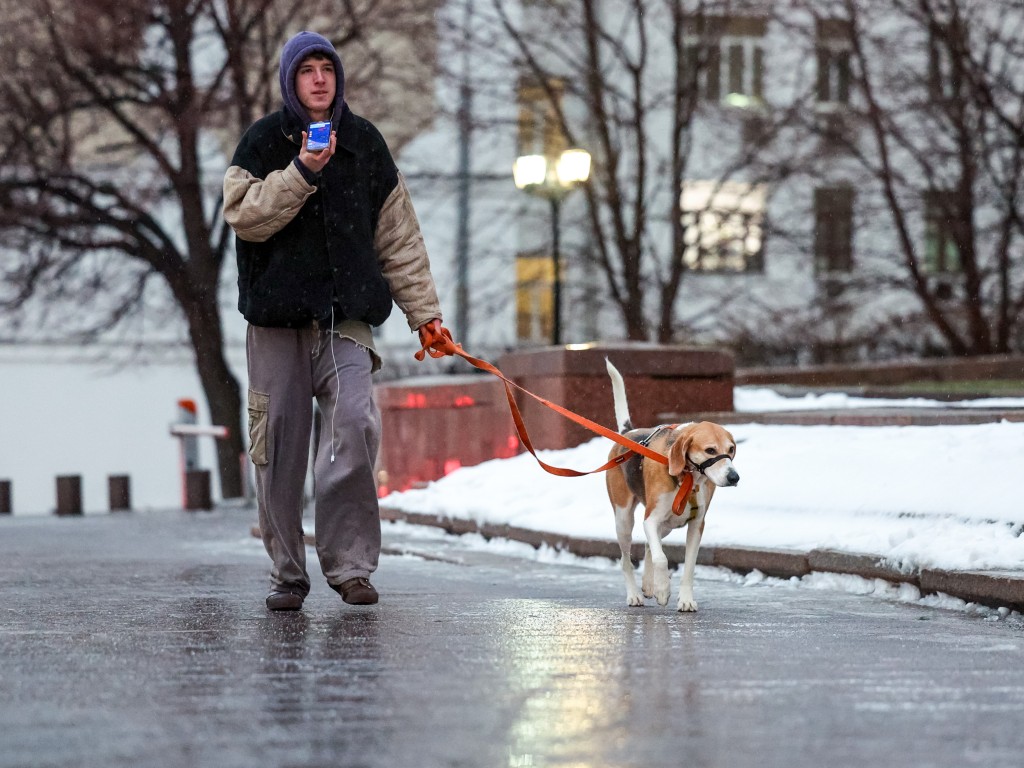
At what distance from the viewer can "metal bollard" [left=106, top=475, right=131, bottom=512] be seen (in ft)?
82.1

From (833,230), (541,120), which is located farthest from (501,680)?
(833,230)

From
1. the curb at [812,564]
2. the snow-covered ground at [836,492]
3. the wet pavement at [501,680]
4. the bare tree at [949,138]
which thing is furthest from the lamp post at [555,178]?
the wet pavement at [501,680]

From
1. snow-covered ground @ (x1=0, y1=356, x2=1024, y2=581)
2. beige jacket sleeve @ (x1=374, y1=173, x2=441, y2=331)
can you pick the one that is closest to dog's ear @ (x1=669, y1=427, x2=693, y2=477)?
beige jacket sleeve @ (x1=374, y1=173, x2=441, y2=331)

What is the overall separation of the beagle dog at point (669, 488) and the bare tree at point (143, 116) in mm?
18391

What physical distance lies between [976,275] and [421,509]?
12.6m

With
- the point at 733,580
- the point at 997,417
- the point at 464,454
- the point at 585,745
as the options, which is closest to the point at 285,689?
the point at 585,745

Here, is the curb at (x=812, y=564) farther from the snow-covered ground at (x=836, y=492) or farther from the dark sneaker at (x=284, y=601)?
the dark sneaker at (x=284, y=601)

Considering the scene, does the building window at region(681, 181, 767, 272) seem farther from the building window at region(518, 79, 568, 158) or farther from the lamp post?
the lamp post

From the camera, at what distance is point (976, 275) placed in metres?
25.0

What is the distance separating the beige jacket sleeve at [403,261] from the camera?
7.98 m

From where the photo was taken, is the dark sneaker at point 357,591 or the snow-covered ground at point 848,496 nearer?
the dark sneaker at point 357,591

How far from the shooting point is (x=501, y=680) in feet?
18.0

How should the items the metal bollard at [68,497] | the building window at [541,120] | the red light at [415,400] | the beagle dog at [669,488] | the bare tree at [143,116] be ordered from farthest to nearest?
the building window at [541,120] < the bare tree at [143,116] < the metal bollard at [68,497] < the red light at [415,400] < the beagle dog at [669,488]

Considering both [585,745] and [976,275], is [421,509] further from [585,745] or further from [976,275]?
[976,275]
